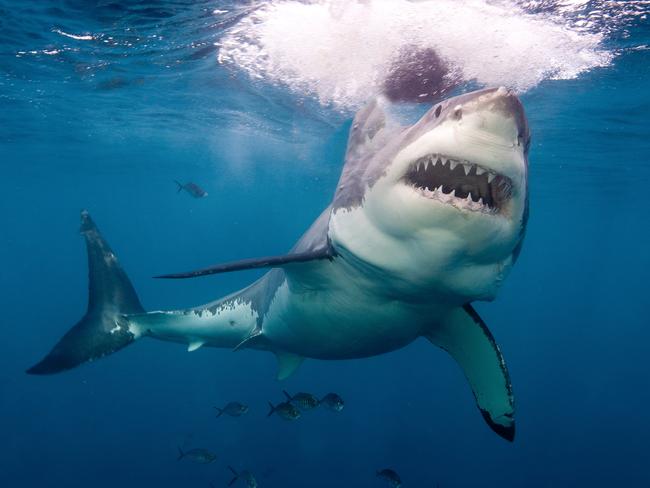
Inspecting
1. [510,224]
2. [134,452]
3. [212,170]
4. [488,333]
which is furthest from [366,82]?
[212,170]

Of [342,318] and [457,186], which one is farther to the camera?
[342,318]

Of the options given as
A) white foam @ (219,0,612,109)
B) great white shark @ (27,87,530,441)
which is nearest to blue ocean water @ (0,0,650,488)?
white foam @ (219,0,612,109)

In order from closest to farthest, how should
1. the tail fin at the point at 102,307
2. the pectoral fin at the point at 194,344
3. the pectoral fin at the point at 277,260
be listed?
the pectoral fin at the point at 277,260 → the tail fin at the point at 102,307 → the pectoral fin at the point at 194,344

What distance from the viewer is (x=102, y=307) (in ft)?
22.0

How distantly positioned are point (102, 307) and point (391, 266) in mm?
5146

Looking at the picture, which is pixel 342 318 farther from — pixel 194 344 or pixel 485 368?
pixel 194 344

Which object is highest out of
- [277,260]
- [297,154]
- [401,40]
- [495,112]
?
[495,112]

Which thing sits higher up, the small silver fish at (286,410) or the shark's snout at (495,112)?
the shark's snout at (495,112)

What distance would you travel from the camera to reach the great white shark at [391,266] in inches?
93.5

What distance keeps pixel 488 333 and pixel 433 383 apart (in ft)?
71.3

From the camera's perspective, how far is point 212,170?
42.7 metres

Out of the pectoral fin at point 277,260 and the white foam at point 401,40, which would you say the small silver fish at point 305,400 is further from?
the white foam at point 401,40

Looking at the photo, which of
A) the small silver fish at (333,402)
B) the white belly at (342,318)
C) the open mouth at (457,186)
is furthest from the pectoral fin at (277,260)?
the small silver fish at (333,402)

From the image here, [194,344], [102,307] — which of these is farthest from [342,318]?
[102,307]
